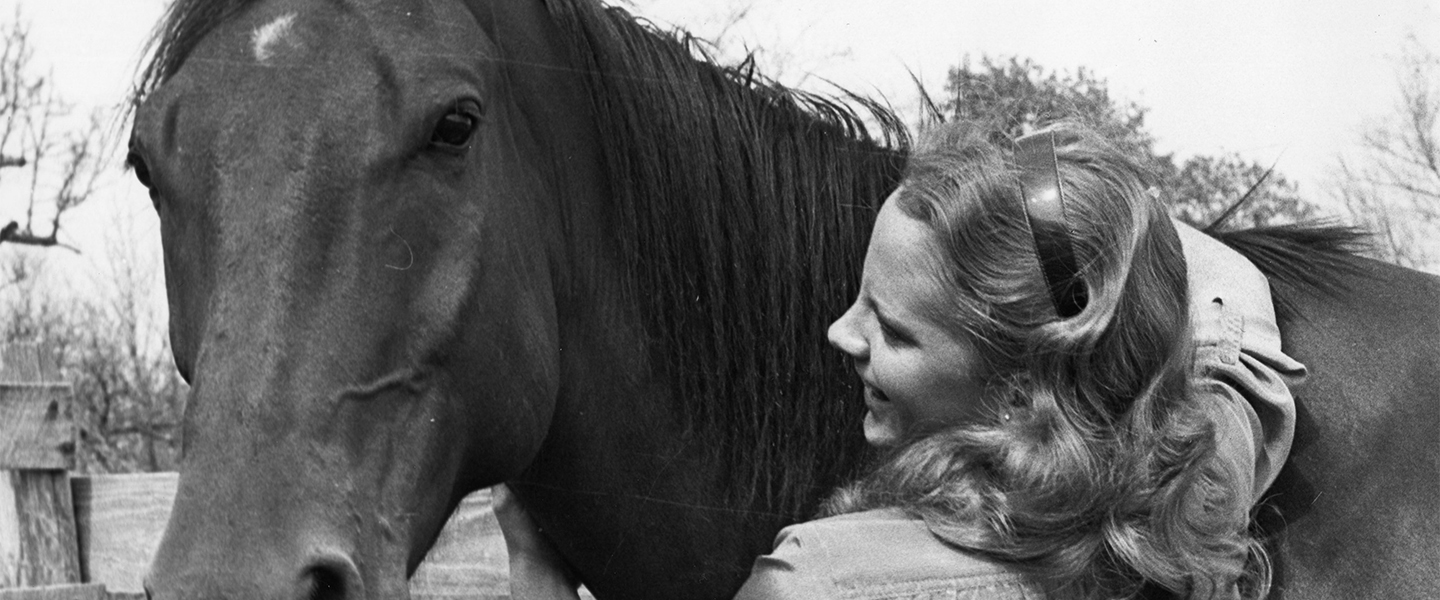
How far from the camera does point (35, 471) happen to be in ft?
12.9

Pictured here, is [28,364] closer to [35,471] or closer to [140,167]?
[35,471]

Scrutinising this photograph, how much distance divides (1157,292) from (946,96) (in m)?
0.86

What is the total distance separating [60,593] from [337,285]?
2.98m

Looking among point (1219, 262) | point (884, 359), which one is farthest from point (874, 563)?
point (1219, 262)

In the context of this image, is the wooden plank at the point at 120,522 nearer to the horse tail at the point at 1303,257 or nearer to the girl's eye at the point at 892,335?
the girl's eye at the point at 892,335

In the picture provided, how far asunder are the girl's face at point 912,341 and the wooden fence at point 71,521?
7.24 feet

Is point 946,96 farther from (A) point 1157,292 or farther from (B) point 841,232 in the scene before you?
(A) point 1157,292

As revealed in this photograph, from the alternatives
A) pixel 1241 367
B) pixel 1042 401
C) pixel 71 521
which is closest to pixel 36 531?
pixel 71 521

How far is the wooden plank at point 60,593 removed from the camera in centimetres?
365

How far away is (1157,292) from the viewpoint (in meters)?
1.39

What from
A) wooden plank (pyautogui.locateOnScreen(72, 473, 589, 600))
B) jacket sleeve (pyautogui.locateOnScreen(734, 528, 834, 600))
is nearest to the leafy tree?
jacket sleeve (pyautogui.locateOnScreen(734, 528, 834, 600))

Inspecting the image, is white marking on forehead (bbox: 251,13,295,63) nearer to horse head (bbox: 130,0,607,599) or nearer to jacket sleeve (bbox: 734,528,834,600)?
horse head (bbox: 130,0,607,599)

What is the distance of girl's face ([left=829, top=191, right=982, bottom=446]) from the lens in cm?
144

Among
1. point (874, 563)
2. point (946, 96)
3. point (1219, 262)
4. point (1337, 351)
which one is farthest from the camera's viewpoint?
point (946, 96)
